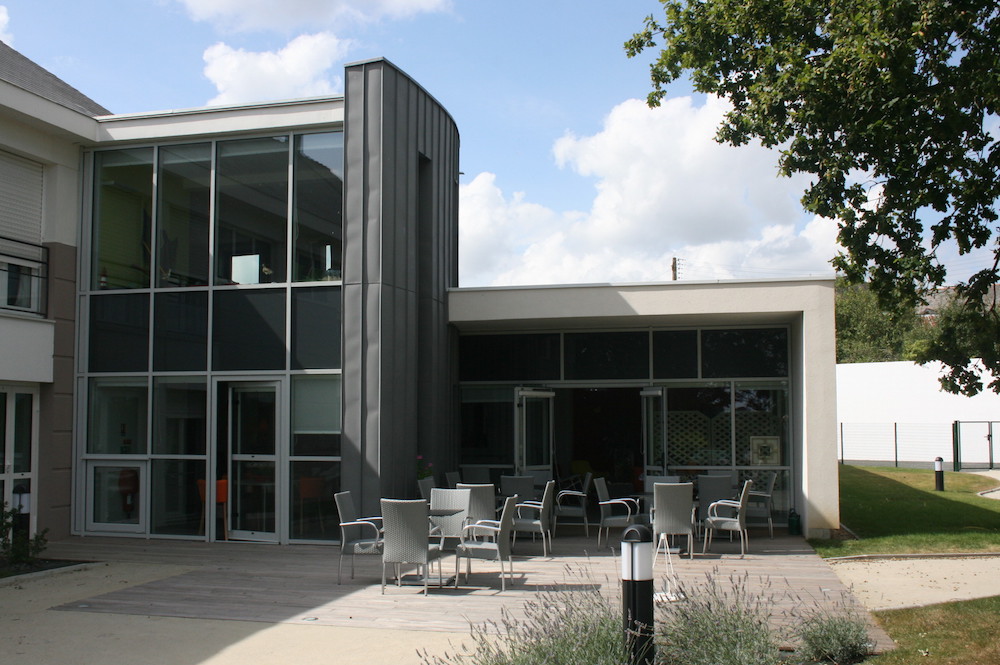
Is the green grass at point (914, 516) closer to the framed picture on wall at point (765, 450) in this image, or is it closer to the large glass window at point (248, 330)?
the framed picture on wall at point (765, 450)

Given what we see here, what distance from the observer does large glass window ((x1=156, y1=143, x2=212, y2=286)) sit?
37.3 ft

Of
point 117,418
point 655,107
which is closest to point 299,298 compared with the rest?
point 117,418

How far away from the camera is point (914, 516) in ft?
43.6

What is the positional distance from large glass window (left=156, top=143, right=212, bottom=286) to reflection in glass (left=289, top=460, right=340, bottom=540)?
284 centimetres

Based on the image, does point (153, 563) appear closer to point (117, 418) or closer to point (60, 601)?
point (60, 601)

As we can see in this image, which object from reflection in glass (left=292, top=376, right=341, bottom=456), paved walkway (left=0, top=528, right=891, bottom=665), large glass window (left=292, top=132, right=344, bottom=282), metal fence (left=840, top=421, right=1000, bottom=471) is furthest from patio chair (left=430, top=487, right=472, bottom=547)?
metal fence (left=840, top=421, right=1000, bottom=471)

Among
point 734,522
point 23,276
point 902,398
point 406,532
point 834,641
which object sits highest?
point 23,276

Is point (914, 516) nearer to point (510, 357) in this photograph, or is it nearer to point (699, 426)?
point (699, 426)

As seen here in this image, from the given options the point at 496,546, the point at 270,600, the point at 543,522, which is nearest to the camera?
the point at 270,600

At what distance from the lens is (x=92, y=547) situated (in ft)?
34.9

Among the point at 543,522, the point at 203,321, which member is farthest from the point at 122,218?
the point at 543,522

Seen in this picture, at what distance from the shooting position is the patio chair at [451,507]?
9154 millimetres

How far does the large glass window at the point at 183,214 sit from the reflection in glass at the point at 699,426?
22.6ft

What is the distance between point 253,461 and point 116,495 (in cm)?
212
